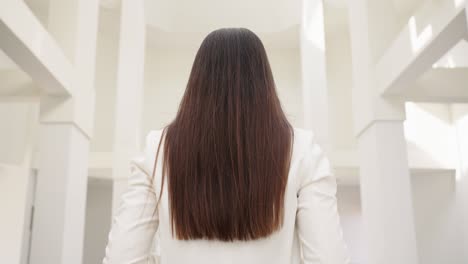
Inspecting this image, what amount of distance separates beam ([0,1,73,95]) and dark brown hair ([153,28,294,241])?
8.20 ft

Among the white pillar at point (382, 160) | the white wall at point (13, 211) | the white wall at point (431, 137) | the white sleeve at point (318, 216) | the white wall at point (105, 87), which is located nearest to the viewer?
the white sleeve at point (318, 216)

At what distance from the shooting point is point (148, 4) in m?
11.5

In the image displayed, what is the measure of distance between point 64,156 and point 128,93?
15.6 ft

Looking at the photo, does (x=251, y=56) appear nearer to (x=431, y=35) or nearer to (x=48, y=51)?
(x=431, y=35)

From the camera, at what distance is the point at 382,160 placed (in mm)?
5406

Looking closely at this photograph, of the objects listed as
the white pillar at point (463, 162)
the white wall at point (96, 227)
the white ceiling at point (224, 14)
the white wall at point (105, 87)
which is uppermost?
the white ceiling at point (224, 14)

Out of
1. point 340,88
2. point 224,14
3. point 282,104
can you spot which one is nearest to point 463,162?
point 340,88

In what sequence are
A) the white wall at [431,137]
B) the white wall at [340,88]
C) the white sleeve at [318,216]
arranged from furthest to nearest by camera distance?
the white wall at [340,88] < the white wall at [431,137] < the white sleeve at [318,216]

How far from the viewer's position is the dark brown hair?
1.26 m

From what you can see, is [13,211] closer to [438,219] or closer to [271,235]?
[271,235]

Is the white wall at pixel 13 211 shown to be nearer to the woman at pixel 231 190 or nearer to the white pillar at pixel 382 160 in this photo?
the white pillar at pixel 382 160

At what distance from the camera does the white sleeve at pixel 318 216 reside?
4.04ft

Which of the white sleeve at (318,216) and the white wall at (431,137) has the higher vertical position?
the white wall at (431,137)

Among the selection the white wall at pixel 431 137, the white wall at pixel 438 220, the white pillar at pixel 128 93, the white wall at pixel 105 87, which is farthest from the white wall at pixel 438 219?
the white wall at pixel 105 87
